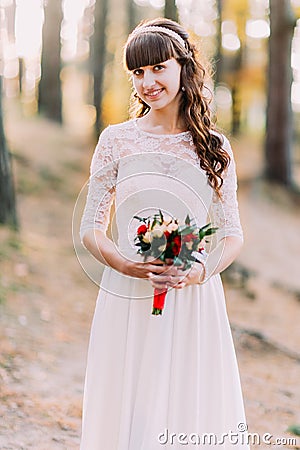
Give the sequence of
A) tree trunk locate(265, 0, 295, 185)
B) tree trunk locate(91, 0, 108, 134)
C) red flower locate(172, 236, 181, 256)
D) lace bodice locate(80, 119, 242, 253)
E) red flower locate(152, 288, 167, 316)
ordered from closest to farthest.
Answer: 1. red flower locate(172, 236, 181, 256)
2. red flower locate(152, 288, 167, 316)
3. lace bodice locate(80, 119, 242, 253)
4. tree trunk locate(265, 0, 295, 185)
5. tree trunk locate(91, 0, 108, 134)

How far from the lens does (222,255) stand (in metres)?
2.75

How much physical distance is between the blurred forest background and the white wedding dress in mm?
283

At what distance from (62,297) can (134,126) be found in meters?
4.52

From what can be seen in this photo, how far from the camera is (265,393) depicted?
5.32 m

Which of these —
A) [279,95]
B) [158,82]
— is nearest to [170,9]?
[279,95]

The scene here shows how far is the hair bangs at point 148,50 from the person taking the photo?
267cm

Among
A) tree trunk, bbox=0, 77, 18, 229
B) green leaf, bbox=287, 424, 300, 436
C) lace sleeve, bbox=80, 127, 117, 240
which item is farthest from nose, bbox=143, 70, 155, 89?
tree trunk, bbox=0, 77, 18, 229

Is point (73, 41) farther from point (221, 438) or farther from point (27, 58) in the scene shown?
point (221, 438)

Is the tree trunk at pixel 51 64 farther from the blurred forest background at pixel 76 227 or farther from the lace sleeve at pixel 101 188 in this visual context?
the lace sleeve at pixel 101 188

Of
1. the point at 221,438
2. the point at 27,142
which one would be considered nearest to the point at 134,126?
the point at 221,438

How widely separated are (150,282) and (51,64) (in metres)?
14.0

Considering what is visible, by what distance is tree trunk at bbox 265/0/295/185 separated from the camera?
1337 centimetres

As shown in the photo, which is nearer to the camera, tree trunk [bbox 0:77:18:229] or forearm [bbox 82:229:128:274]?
forearm [bbox 82:229:128:274]

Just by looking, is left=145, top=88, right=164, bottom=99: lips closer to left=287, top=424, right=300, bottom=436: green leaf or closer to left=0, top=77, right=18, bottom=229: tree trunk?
left=287, top=424, right=300, bottom=436: green leaf
